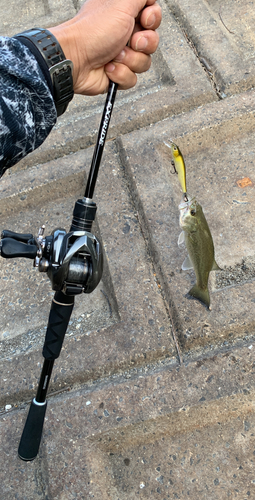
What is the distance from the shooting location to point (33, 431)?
1.98 meters

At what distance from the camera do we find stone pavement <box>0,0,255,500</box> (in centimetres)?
206

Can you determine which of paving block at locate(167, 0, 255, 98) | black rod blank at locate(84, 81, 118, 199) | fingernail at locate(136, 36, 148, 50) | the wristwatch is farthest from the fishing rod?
paving block at locate(167, 0, 255, 98)

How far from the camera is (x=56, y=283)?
160 cm

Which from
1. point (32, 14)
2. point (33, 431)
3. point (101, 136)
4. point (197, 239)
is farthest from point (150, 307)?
point (32, 14)

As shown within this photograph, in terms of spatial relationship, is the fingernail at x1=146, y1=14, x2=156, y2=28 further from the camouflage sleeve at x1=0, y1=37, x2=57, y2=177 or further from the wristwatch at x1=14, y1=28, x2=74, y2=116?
the camouflage sleeve at x1=0, y1=37, x2=57, y2=177

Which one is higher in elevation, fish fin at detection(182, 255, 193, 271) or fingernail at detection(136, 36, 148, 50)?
fingernail at detection(136, 36, 148, 50)

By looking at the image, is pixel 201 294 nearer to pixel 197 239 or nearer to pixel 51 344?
pixel 197 239

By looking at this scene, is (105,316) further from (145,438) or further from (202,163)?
(202,163)

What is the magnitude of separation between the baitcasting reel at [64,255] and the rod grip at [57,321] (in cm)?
17

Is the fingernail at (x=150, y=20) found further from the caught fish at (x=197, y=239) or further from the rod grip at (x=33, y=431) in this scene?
the rod grip at (x=33, y=431)

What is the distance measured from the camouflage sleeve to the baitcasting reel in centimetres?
29

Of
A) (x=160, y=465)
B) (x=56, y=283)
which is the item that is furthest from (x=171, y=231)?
(x=160, y=465)

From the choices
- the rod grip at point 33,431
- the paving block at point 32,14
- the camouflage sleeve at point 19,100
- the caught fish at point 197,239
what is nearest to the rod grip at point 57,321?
the rod grip at point 33,431

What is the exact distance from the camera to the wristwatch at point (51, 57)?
5.04ft
